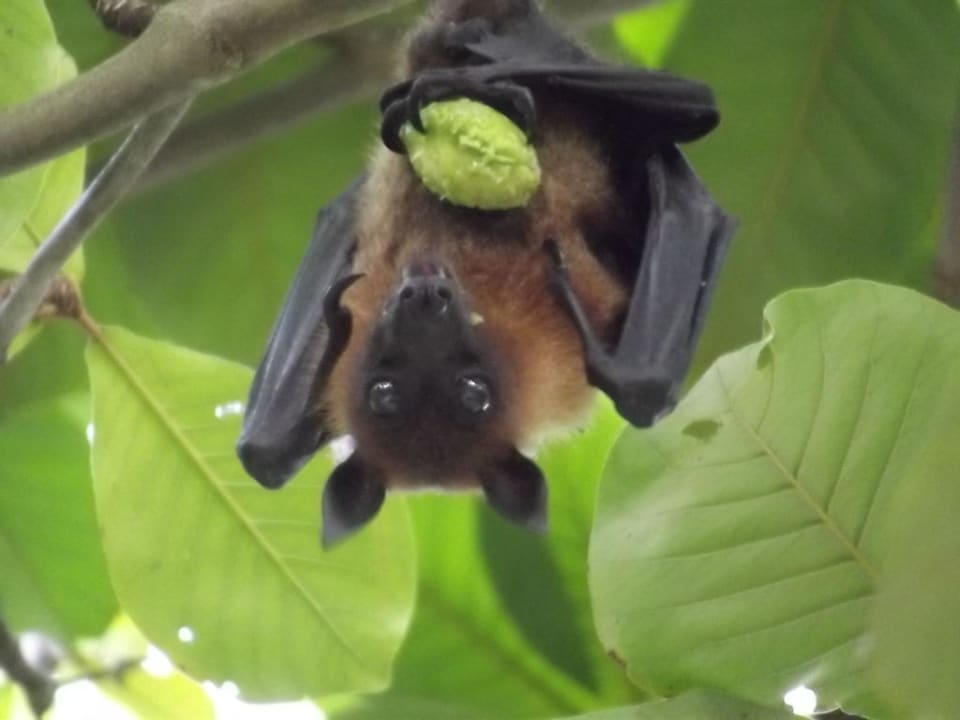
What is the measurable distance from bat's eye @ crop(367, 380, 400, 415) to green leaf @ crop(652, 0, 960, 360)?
46.7 inches

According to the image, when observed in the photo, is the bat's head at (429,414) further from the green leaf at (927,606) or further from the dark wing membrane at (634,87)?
the green leaf at (927,606)

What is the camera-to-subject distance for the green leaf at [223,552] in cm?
275

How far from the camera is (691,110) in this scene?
2.40 metres

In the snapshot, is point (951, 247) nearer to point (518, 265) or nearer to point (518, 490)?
point (518, 265)

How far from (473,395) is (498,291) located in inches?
8.5

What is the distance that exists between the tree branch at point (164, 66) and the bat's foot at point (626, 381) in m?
0.62

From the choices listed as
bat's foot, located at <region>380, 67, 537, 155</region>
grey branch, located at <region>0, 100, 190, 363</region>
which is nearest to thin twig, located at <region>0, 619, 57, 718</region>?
grey branch, located at <region>0, 100, 190, 363</region>

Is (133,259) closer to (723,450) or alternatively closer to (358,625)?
(358,625)

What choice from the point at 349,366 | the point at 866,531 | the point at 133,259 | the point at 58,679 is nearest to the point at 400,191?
the point at 349,366

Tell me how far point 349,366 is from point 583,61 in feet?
2.19

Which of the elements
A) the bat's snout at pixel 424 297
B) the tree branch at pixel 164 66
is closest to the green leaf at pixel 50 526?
the bat's snout at pixel 424 297

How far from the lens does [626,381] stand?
212cm

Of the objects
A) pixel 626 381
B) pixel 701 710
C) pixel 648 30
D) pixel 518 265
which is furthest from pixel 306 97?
pixel 701 710

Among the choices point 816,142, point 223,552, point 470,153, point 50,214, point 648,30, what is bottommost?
point 223,552
